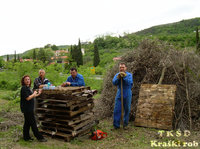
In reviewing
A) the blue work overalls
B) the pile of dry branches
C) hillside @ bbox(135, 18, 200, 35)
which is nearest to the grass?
the blue work overalls

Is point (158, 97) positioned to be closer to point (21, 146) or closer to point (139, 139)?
point (139, 139)

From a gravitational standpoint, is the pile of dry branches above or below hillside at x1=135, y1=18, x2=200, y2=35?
below

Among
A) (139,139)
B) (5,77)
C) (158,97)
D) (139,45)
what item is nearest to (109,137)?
(139,139)

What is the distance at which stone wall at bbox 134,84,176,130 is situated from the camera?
500 cm

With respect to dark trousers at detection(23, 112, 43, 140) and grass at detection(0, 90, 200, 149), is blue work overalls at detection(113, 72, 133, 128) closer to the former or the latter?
grass at detection(0, 90, 200, 149)

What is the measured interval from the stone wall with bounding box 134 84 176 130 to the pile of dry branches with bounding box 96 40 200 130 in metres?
0.32

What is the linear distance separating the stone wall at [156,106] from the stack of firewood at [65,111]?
5.56 ft

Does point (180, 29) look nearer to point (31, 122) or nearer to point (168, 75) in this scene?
point (168, 75)

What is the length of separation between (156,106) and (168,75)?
4.24 feet

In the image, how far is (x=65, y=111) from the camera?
4059 mm

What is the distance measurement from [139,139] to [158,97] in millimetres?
1561

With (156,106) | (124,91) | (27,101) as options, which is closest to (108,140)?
(124,91)

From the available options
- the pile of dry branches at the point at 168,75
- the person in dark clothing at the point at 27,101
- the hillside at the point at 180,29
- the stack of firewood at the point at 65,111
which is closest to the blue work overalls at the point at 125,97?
the stack of firewood at the point at 65,111

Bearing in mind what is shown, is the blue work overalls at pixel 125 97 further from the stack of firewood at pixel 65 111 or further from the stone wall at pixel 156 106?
the stack of firewood at pixel 65 111
